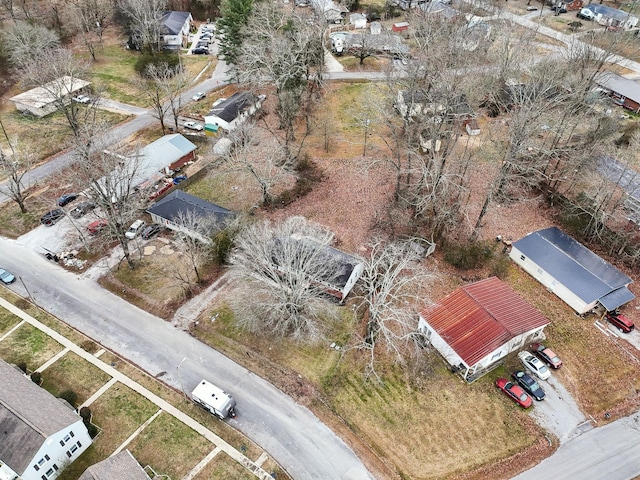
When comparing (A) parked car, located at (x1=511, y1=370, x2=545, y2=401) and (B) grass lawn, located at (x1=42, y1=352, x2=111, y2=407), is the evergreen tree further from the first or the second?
(A) parked car, located at (x1=511, y1=370, x2=545, y2=401)

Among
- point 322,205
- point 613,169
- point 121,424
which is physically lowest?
point 121,424

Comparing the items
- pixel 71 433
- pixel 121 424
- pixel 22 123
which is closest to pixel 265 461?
pixel 121 424

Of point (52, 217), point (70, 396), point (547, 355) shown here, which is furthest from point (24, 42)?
point (547, 355)

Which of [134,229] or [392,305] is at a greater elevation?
[392,305]

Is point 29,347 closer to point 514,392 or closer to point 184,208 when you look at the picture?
point 184,208

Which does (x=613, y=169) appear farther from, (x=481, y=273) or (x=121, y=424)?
(x=121, y=424)

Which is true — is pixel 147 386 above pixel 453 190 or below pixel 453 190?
below
